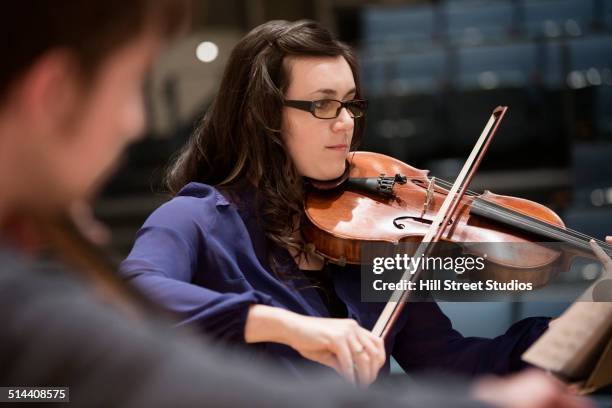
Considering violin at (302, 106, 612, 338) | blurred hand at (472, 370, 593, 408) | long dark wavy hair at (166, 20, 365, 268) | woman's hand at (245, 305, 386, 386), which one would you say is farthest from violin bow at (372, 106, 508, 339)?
blurred hand at (472, 370, 593, 408)

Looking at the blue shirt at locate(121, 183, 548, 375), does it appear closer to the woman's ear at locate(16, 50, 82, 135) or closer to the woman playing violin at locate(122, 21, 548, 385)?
the woman playing violin at locate(122, 21, 548, 385)

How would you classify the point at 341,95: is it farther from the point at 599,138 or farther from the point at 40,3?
the point at 599,138

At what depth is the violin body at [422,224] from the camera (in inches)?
52.8

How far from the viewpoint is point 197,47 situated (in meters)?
5.07

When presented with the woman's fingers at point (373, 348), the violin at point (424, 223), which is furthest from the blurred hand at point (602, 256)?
the woman's fingers at point (373, 348)

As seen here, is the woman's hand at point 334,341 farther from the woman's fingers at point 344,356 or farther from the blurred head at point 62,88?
the blurred head at point 62,88

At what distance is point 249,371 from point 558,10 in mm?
4298

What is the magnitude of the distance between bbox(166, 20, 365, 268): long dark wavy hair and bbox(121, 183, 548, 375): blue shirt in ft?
0.14

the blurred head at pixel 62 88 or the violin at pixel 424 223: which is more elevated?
the blurred head at pixel 62 88

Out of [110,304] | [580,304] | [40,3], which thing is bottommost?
[580,304]

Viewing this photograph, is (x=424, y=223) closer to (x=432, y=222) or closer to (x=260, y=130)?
(x=432, y=222)

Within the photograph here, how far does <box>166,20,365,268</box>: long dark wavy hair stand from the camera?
1431 mm

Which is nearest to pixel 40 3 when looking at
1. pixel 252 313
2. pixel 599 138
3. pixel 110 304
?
pixel 110 304

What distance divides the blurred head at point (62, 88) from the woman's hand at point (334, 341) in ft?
2.03
